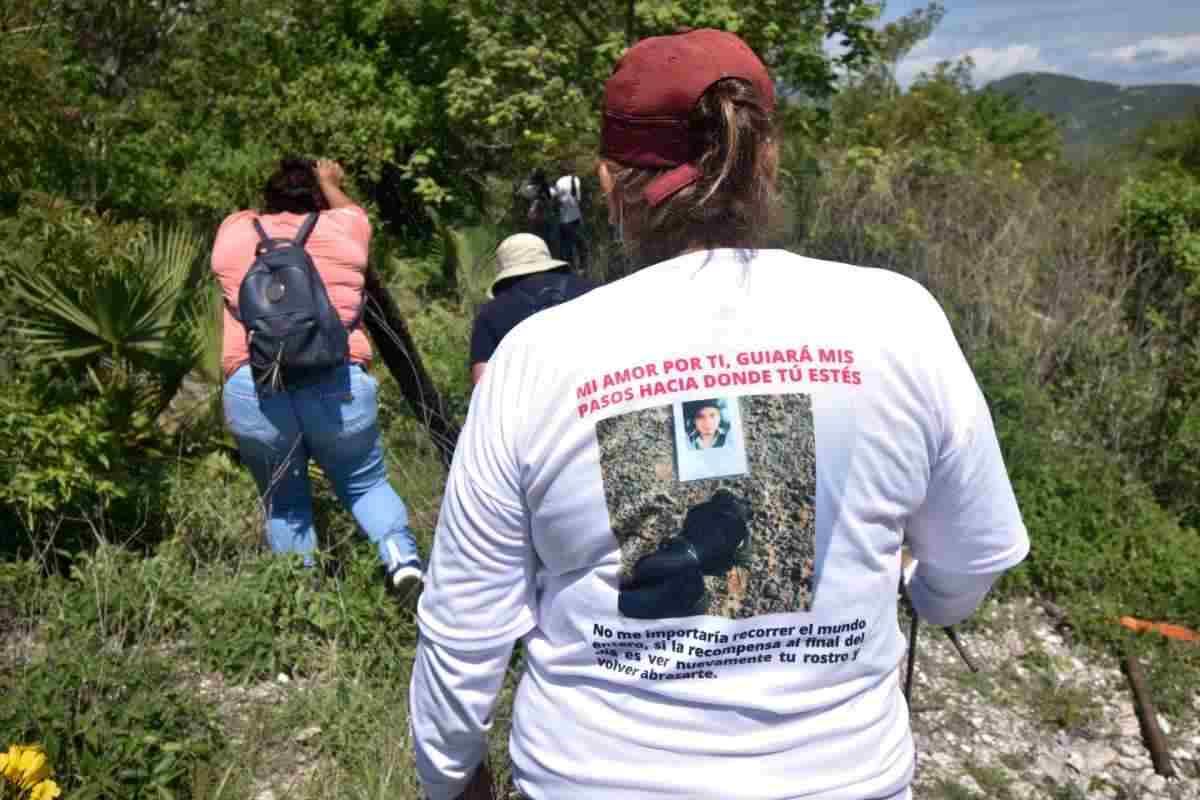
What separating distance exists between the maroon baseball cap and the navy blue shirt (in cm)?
293

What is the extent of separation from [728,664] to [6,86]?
5588 millimetres

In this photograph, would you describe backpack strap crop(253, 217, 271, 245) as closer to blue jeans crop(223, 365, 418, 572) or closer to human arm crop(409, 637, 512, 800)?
blue jeans crop(223, 365, 418, 572)

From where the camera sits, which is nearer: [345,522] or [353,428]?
[353,428]

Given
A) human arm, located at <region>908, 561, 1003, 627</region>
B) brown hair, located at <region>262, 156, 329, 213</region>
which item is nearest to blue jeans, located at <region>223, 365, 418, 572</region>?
brown hair, located at <region>262, 156, 329, 213</region>

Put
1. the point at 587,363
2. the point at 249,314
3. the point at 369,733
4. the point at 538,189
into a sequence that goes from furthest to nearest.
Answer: the point at 538,189
the point at 249,314
the point at 369,733
the point at 587,363

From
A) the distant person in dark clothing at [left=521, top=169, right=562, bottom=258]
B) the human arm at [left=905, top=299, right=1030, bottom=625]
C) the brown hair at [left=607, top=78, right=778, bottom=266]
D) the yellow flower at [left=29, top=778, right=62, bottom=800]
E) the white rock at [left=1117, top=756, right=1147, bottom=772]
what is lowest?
the white rock at [left=1117, top=756, right=1147, bottom=772]

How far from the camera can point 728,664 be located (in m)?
1.36

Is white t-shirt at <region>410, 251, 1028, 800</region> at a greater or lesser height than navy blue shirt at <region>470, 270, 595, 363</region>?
greater

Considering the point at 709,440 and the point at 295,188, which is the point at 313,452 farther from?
the point at 709,440

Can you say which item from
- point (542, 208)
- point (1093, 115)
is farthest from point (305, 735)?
point (1093, 115)

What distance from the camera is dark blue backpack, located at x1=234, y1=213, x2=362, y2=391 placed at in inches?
149

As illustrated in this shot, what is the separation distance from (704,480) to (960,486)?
37 centimetres

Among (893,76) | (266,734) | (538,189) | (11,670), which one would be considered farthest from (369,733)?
(893,76)

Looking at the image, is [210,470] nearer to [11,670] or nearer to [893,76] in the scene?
[11,670]
